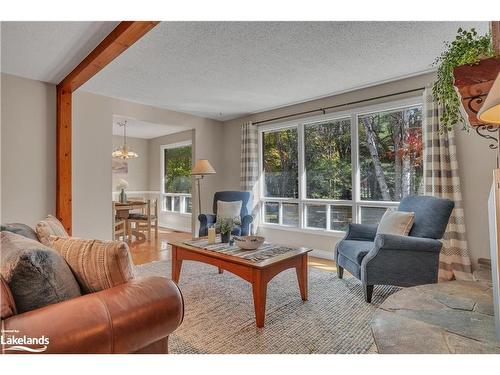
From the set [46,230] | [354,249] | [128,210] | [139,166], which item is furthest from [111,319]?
[139,166]

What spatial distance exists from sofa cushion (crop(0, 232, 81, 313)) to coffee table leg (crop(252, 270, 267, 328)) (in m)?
1.22

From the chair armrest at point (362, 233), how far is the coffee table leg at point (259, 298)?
4.56 feet

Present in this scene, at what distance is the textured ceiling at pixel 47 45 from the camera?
2.25 meters

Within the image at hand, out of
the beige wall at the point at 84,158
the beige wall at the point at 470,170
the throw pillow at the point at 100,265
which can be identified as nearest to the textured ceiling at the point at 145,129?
the beige wall at the point at 84,158

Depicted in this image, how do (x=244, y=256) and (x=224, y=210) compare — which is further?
(x=224, y=210)

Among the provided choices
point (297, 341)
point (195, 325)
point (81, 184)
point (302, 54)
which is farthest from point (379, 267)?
point (81, 184)

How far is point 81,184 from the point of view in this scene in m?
3.76

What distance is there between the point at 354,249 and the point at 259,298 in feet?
3.68

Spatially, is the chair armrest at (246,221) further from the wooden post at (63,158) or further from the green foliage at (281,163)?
the wooden post at (63,158)

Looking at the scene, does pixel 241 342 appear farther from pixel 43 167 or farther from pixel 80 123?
pixel 80 123

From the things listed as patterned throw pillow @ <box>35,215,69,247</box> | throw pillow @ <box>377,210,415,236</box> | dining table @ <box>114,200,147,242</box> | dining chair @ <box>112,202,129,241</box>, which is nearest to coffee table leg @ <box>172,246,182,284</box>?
patterned throw pillow @ <box>35,215,69,247</box>

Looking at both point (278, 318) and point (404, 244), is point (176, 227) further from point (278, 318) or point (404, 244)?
point (404, 244)
